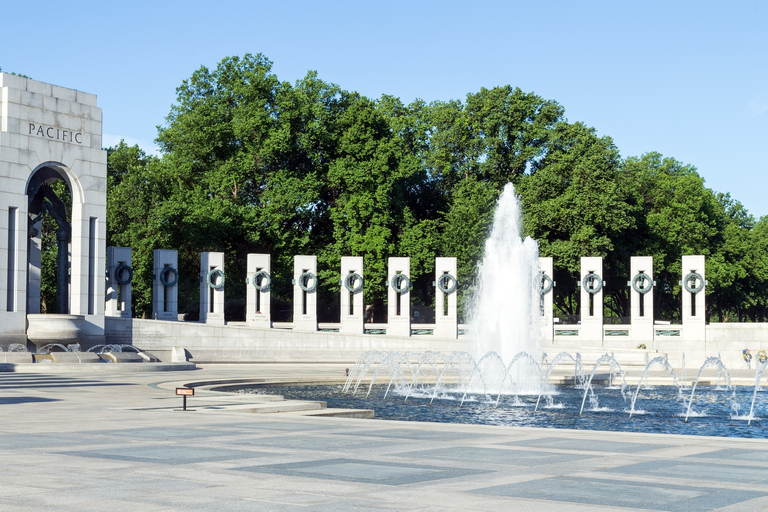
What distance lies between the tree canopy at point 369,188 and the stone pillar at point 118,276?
7.16 m

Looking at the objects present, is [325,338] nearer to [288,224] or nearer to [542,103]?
[288,224]

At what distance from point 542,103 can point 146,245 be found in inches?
1060

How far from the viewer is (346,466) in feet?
32.6

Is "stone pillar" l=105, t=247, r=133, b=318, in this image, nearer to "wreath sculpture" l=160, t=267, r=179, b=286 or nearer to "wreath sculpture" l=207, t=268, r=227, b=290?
"wreath sculpture" l=160, t=267, r=179, b=286

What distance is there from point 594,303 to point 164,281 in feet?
71.1

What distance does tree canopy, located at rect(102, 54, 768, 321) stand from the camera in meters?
52.5

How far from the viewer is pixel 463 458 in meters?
10.8

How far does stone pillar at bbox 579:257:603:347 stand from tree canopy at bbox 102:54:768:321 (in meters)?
6.83

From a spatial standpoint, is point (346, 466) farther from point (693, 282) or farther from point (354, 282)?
point (693, 282)

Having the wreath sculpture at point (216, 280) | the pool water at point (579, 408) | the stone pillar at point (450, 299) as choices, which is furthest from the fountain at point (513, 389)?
the wreath sculpture at point (216, 280)

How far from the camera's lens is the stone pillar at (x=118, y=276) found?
142 feet

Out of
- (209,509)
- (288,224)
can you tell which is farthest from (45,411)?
(288,224)

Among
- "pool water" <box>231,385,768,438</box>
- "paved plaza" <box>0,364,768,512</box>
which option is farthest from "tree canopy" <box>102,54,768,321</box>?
"paved plaza" <box>0,364,768,512</box>

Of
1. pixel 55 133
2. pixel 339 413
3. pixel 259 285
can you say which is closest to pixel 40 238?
pixel 55 133
